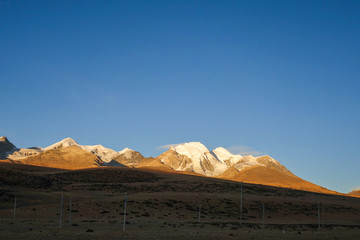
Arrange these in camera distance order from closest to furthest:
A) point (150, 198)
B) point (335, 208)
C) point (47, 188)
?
1. point (150, 198)
2. point (335, 208)
3. point (47, 188)

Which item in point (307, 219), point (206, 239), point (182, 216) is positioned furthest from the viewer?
point (307, 219)

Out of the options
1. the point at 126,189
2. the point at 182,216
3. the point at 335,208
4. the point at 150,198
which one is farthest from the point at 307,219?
the point at 126,189

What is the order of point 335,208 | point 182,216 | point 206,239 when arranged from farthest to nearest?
point 335,208
point 182,216
point 206,239

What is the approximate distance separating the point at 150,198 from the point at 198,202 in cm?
865

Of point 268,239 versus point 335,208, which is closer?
point 268,239

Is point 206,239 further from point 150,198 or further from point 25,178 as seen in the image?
point 25,178

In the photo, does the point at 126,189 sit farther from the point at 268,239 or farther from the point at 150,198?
the point at 268,239

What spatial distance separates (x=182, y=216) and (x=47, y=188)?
40.6 meters

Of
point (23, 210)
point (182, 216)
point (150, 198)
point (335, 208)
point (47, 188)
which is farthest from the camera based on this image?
point (47, 188)

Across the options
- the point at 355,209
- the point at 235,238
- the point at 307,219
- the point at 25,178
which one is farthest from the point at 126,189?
the point at 235,238

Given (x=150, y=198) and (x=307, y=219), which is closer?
(x=307, y=219)

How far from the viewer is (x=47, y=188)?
8356 cm

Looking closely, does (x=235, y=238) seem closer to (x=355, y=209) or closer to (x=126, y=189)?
(x=355, y=209)

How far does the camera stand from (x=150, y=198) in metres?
66.8
